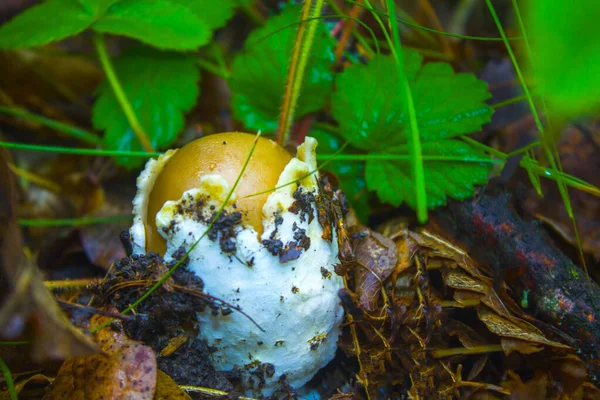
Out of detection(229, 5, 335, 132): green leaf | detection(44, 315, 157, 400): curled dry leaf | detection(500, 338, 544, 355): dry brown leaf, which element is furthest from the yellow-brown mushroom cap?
detection(500, 338, 544, 355): dry brown leaf

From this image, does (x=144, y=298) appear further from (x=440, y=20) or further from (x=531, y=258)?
(x=440, y=20)

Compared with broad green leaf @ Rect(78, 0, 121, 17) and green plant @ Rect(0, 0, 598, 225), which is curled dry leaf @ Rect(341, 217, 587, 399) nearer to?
green plant @ Rect(0, 0, 598, 225)

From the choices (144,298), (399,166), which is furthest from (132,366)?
(399,166)

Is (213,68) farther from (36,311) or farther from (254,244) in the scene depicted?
(36,311)

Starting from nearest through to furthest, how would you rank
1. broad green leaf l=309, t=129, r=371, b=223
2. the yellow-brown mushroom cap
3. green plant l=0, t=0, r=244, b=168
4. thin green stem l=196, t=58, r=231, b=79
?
the yellow-brown mushroom cap, broad green leaf l=309, t=129, r=371, b=223, green plant l=0, t=0, r=244, b=168, thin green stem l=196, t=58, r=231, b=79

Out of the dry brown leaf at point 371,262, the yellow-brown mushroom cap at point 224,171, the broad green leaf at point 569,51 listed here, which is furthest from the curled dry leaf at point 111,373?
the broad green leaf at point 569,51

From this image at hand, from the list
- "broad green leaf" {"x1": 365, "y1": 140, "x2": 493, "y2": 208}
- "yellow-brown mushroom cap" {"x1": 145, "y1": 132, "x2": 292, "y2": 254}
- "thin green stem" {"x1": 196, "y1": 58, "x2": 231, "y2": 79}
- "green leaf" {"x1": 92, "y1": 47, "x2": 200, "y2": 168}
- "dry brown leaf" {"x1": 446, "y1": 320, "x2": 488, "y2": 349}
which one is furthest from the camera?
"thin green stem" {"x1": 196, "y1": 58, "x2": 231, "y2": 79}

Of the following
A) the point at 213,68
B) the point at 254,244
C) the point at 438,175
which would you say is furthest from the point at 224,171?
the point at 213,68
